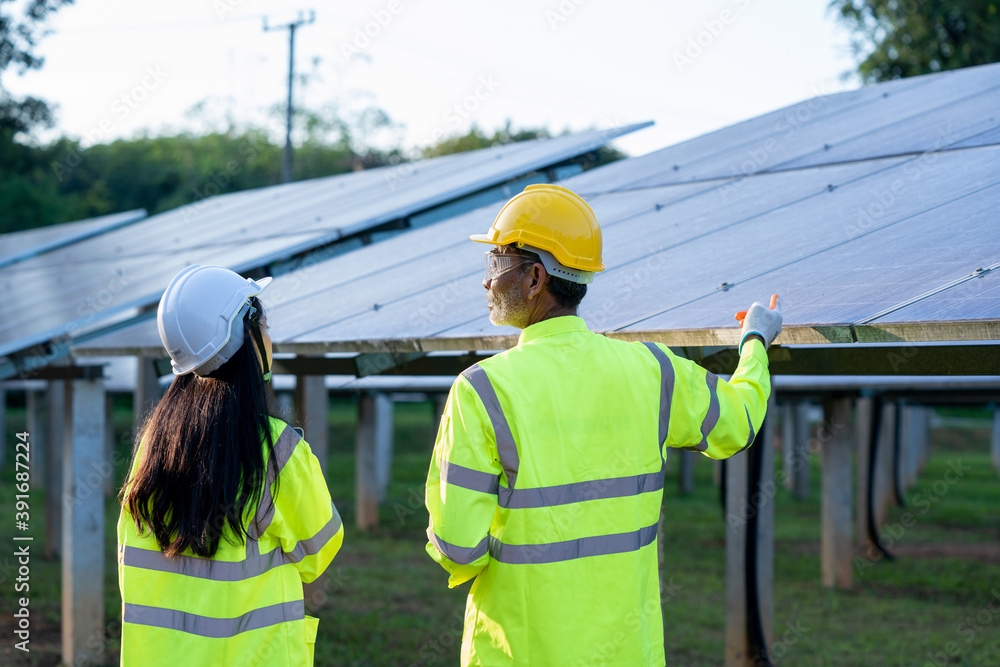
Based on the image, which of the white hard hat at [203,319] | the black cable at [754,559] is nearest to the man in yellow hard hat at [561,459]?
the white hard hat at [203,319]

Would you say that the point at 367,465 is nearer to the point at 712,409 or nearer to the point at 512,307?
the point at 512,307

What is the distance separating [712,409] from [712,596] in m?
8.74

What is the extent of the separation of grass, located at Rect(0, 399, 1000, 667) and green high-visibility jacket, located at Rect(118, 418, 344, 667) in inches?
221

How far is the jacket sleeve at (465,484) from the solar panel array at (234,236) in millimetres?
5547

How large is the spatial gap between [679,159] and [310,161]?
2142 inches

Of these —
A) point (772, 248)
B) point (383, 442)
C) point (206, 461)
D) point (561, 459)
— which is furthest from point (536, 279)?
point (383, 442)

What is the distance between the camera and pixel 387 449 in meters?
20.8

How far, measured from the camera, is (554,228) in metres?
3.01

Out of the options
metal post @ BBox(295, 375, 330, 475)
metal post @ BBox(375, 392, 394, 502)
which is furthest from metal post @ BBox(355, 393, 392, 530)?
metal post @ BBox(295, 375, 330, 475)

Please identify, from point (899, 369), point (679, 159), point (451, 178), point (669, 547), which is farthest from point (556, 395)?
point (669, 547)

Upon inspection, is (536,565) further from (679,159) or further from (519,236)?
(679,159)

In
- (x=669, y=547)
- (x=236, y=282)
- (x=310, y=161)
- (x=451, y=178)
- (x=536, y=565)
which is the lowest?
(x=669, y=547)

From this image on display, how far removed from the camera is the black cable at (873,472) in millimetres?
13586
